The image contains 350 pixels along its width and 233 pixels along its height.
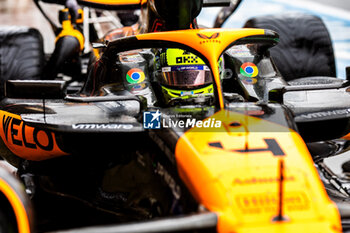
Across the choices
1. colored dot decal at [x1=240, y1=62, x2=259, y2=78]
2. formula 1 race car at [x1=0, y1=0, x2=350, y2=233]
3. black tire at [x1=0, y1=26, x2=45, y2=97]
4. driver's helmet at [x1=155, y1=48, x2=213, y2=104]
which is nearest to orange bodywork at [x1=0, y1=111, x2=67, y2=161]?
formula 1 race car at [x1=0, y1=0, x2=350, y2=233]

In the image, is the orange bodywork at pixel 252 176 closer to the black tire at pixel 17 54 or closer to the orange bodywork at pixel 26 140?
the orange bodywork at pixel 26 140

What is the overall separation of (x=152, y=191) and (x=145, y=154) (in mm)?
155

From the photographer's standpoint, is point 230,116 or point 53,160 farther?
point 53,160

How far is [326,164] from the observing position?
3320 millimetres

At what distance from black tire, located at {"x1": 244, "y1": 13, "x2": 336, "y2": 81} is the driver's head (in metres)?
1.60

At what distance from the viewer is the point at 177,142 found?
6.52 feet

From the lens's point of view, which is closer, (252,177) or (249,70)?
(252,177)

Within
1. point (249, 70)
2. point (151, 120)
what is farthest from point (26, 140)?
point (249, 70)

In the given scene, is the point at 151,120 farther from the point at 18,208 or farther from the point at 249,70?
the point at 249,70

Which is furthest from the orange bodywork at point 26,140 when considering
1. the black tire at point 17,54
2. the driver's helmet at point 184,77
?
the black tire at point 17,54

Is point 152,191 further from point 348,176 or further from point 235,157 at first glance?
point 348,176

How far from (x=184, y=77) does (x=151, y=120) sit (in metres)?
0.49

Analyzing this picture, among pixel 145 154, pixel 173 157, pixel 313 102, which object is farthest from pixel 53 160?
pixel 313 102

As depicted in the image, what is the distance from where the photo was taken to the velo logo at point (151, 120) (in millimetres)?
2125
